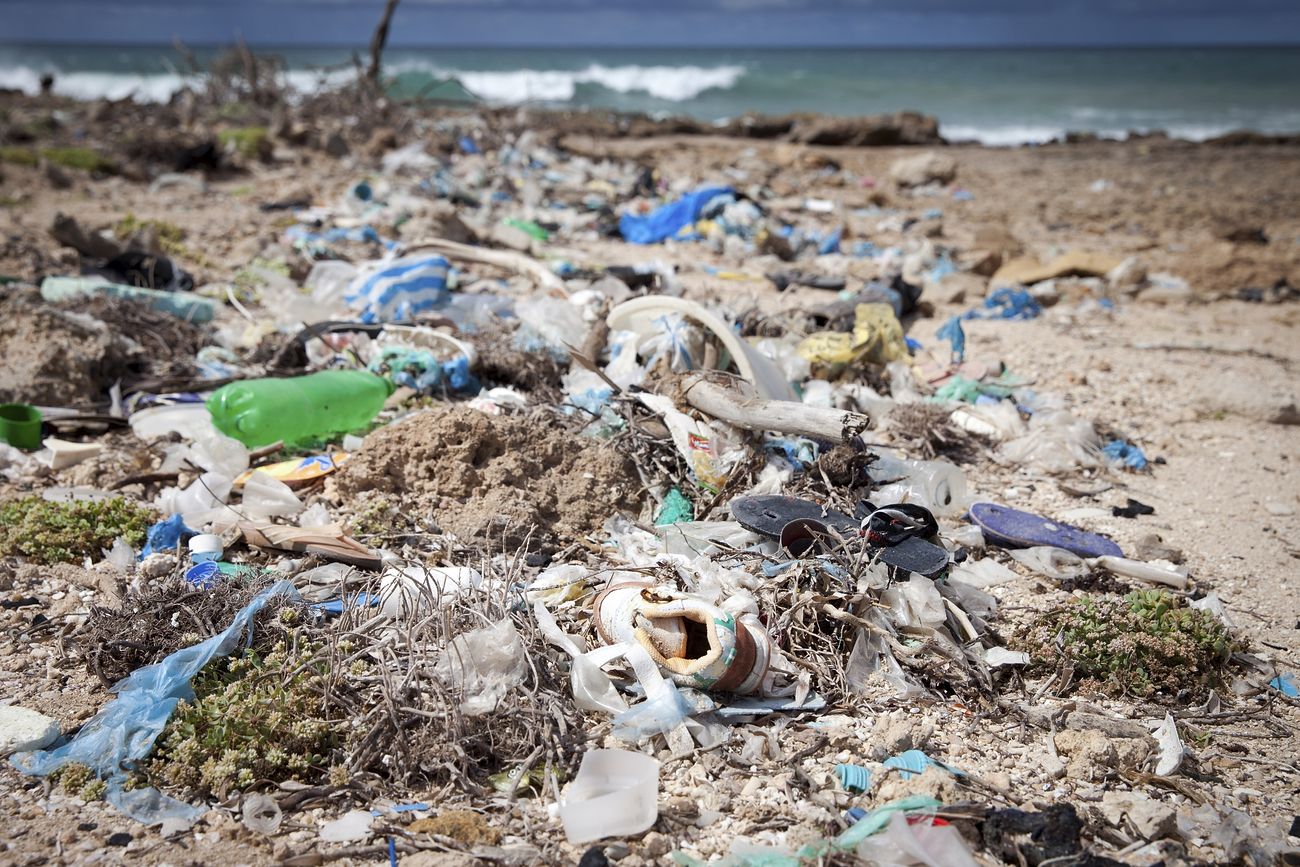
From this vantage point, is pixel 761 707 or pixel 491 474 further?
pixel 491 474

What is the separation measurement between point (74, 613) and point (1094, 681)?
2.83 meters

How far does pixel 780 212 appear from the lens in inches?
337

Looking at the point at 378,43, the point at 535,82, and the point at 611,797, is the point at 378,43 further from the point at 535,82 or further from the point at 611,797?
the point at 535,82

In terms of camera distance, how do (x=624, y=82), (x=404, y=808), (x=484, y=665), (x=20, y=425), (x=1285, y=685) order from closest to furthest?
1. (x=404, y=808)
2. (x=484, y=665)
3. (x=1285, y=685)
4. (x=20, y=425)
5. (x=624, y=82)

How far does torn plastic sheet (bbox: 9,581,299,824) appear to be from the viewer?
1.86 metres

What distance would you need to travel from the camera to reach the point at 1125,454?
3877 millimetres

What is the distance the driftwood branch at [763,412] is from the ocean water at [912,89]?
→ 9.20 m

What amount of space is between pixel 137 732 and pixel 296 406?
1.82 metres

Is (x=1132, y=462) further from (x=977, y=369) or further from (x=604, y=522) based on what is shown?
(x=604, y=522)

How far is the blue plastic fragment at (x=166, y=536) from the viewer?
9.39 ft

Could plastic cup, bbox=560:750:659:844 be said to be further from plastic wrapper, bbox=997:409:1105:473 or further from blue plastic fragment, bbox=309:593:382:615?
plastic wrapper, bbox=997:409:1105:473

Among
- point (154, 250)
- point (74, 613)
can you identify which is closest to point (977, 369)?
point (74, 613)

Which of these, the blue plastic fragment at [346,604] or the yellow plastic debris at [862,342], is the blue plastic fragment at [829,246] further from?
the blue plastic fragment at [346,604]


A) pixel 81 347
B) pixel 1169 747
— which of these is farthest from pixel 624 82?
pixel 1169 747
